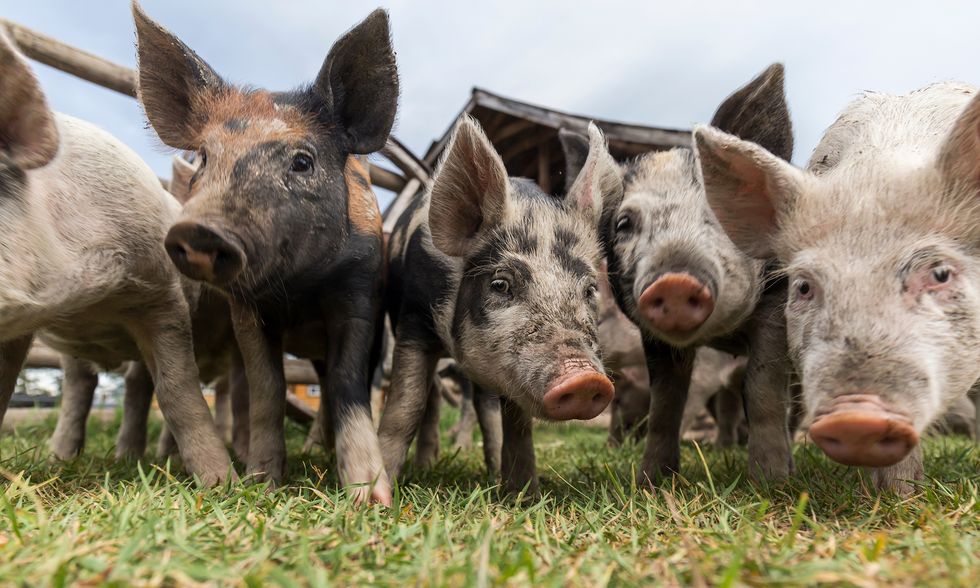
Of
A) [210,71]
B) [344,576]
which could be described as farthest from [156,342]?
[344,576]

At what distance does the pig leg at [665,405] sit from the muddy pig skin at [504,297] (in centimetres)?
60

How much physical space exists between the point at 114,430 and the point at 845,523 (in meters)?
6.28

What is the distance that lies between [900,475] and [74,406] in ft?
15.2

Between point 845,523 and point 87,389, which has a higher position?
point 845,523

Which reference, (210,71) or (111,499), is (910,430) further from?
(210,71)

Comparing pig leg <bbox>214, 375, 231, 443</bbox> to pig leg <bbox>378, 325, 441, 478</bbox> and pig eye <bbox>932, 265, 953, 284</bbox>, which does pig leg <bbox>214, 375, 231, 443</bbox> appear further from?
pig eye <bbox>932, 265, 953, 284</bbox>

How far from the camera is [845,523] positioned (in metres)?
2.00

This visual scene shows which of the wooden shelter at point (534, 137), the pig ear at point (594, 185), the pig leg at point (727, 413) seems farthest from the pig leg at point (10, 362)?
the pig leg at point (727, 413)

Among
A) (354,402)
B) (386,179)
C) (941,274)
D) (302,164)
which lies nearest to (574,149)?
(302,164)

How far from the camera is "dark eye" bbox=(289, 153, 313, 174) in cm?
265

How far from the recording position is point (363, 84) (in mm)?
2908

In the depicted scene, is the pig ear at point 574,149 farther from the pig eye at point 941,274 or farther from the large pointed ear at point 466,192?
the pig eye at point 941,274

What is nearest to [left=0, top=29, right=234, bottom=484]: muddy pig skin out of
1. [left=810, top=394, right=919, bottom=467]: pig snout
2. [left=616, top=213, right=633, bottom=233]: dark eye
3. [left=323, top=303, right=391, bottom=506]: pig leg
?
[left=323, top=303, right=391, bottom=506]: pig leg

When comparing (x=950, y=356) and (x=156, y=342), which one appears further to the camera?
(x=156, y=342)
